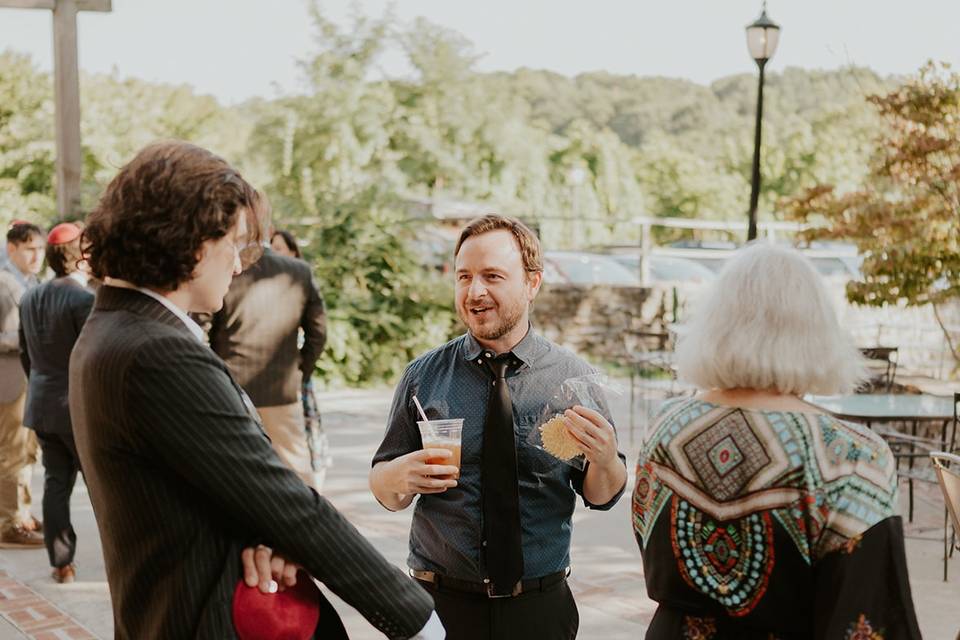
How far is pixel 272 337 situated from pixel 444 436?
360cm

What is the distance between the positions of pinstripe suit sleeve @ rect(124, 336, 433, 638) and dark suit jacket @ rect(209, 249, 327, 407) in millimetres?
4140

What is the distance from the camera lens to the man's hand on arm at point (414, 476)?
245cm

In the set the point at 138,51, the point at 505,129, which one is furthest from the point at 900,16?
the point at 138,51

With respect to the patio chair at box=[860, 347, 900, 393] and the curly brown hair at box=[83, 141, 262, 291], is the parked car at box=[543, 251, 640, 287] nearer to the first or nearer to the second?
the patio chair at box=[860, 347, 900, 393]

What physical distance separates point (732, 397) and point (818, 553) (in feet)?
1.09

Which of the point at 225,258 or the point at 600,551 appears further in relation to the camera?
the point at 600,551

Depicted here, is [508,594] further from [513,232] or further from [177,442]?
[177,442]

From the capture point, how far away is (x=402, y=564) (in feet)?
18.9

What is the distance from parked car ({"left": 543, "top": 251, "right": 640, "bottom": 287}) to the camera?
1709 centimetres

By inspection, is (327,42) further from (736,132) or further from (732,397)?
(736,132)

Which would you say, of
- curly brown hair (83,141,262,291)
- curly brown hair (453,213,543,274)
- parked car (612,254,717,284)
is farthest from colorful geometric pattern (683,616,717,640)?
parked car (612,254,717,284)

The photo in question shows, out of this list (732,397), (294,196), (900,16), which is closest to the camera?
(732,397)

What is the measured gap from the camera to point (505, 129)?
A: 81.4ft

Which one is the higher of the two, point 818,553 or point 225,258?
point 225,258
